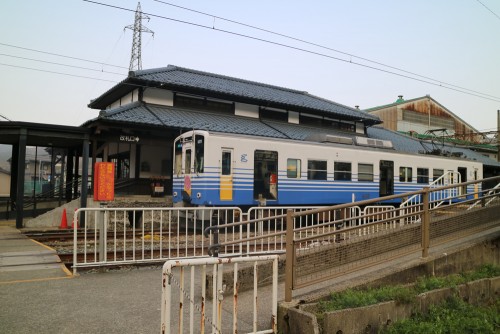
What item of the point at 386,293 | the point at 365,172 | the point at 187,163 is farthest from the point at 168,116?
the point at 386,293

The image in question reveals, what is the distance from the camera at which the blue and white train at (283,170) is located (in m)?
12.8

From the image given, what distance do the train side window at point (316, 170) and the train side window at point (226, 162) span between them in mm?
3461

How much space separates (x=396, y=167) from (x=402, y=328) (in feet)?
46.5

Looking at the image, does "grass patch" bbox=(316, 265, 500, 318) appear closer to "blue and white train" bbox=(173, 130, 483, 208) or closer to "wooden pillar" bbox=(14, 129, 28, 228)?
"blue and white train" bbox=(173, 130, 483, 208)

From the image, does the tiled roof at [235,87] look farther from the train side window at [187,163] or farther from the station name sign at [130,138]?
the train side window at [187,163]

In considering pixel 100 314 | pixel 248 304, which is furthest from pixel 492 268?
pixel 100 314

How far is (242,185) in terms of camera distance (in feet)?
43.3

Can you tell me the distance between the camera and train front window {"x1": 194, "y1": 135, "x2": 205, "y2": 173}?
41.8ft

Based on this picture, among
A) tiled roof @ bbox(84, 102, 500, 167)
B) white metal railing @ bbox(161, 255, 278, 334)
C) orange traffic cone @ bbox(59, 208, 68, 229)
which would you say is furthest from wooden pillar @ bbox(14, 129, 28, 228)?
white metal railing @ bbox(161, 255, 278, 334)

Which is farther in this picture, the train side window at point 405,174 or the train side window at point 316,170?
the train side window at point 405,174

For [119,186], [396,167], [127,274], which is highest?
[396,167]

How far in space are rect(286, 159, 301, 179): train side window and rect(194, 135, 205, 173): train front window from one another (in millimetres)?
3333

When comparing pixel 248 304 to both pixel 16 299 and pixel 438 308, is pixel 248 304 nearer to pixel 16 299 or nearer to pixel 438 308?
pixel 438 308

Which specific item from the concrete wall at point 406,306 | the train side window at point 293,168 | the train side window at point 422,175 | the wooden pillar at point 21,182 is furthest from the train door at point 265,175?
the wooden pillar at point 21,182
